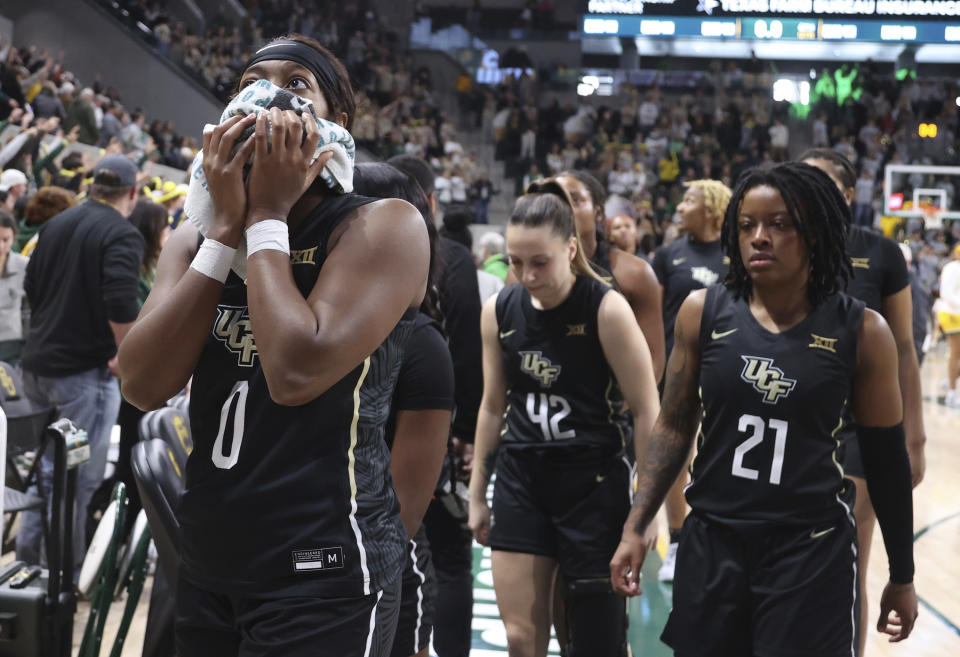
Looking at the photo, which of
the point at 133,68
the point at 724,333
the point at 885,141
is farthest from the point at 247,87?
the point at 885,141

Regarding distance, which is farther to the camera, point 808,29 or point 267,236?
point 808,29

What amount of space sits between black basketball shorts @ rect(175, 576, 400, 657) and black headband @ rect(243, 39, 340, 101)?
0.85 m

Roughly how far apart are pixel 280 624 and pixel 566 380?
1867 millimetres

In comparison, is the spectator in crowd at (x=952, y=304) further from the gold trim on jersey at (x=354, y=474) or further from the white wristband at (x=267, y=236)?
the white wristband at (x=267, y=236)

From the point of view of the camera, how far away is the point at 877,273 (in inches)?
148

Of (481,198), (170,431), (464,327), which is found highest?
(481,198)

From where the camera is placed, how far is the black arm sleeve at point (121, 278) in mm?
4594

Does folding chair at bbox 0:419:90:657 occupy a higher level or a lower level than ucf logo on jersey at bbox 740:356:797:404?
Answer: lower

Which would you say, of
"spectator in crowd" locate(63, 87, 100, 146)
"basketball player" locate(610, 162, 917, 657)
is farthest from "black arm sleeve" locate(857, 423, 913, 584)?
"spectator in crowd" locate(63, 87, 100, 146)

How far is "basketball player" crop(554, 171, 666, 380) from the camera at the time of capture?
173 inches

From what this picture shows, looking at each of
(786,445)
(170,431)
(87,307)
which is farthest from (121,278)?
(786,445)

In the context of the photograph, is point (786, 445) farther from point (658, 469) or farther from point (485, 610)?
point (485, 610)

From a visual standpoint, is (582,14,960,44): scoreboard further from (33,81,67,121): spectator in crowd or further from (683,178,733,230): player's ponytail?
(683,178,733,230): player's ponytail

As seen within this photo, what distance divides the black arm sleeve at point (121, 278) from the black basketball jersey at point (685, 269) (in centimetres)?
273
